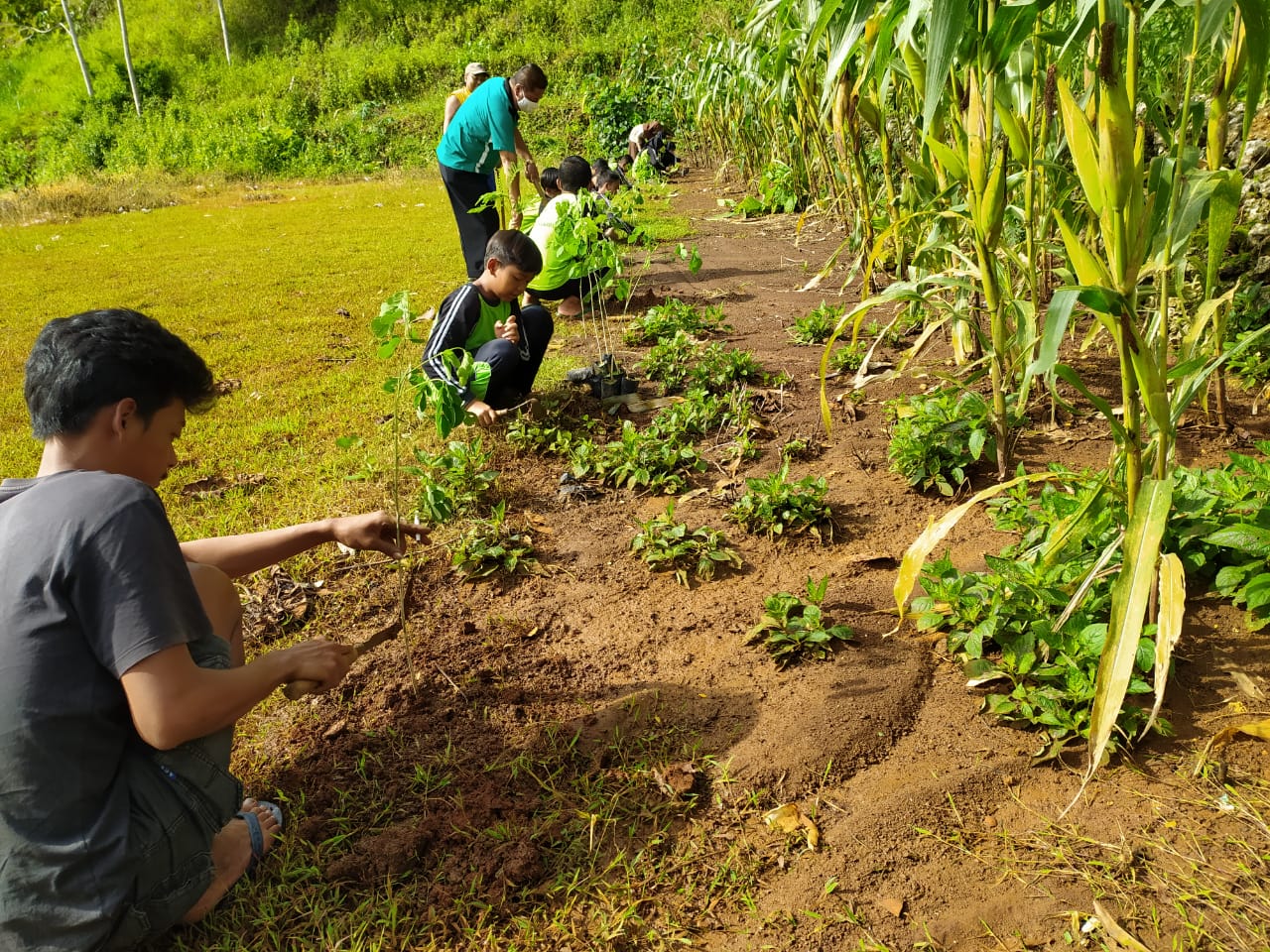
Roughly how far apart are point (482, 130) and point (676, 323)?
179cm

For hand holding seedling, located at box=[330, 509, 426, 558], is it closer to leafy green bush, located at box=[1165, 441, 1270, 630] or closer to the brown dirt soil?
the brown dirt soil

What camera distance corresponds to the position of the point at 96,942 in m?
1.36

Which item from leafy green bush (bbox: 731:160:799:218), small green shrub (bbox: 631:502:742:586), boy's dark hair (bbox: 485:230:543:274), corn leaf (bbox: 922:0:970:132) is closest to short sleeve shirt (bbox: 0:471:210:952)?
small green shrub (bbox: 631:502:742:586)

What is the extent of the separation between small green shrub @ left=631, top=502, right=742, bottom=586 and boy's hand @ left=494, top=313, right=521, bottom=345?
134 centimetres

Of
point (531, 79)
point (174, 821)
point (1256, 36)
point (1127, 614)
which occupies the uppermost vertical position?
point (531, 79)

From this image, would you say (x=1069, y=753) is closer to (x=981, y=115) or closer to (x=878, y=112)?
(x=981, y=115)

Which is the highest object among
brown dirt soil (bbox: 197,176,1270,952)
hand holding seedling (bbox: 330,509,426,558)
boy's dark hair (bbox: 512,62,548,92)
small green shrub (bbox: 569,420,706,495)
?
boy's dark hair (bbox: 512,62,548,92)

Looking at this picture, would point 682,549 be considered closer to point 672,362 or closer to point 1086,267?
point 1086,267

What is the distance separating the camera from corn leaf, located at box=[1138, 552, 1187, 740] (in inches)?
58.0

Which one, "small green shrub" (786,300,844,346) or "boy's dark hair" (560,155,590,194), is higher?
"boy's dark hair" (560,155,590,194)

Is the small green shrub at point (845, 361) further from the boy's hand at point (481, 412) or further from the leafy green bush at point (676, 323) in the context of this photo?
the boy's hand at point (481, 412)

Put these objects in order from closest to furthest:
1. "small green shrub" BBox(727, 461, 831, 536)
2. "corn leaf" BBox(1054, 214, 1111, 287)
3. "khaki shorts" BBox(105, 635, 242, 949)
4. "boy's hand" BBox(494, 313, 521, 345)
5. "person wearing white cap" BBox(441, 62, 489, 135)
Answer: "khaki shorts" BBox(105, 635, 242, 949) < "corn leaf" BBox(1054, 214, 1111, 287) < "small green shrub" BBox(727, 461, 831, 536) < "boy's hand" BBox(494, 313, 521, 345) < "person wearing white cap" BBox(441, 62, 489, 135)

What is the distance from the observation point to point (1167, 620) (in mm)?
1498

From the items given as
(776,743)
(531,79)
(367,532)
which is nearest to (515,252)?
(367,532)
